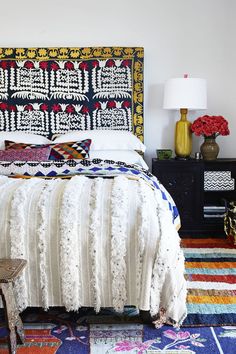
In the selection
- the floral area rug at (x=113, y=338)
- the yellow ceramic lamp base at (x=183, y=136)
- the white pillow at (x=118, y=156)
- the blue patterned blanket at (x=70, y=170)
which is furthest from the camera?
the yellow ceramic lamp base at (x=183, y=136)

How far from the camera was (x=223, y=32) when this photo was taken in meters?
4.00

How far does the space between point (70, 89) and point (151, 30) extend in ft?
2.98

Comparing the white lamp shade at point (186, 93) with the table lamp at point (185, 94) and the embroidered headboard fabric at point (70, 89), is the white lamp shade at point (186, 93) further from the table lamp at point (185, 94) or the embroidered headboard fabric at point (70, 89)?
the embroidered headboard fabric at point (70, 89)

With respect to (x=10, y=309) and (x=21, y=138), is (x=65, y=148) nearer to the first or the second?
(x=21, y=138)

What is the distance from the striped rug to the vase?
0.72 meters

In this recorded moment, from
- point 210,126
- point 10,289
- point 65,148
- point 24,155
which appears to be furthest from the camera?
point 210,126

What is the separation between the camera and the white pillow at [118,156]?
3479 millimetres

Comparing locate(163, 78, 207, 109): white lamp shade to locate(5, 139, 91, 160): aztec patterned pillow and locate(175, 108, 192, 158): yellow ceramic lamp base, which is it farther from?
locate(5, 139, 91, 160): aztec patterned pillow

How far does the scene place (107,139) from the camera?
3.65m

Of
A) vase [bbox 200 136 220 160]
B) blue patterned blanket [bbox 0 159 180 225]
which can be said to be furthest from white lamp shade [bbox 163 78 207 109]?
blue patterned blanket [bbox 0 159 180 225]

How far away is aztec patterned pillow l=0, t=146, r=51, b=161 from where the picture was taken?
10.2ft

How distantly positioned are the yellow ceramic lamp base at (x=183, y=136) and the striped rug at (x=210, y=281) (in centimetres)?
78

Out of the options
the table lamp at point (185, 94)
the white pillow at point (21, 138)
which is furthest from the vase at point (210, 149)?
the white pillow at point (21, 138)

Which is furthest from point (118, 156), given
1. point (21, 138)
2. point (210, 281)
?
point (210, 281)
